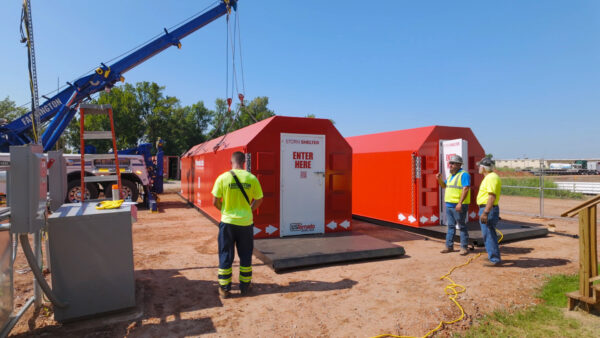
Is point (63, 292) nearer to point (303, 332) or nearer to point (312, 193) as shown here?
point (303, 332)

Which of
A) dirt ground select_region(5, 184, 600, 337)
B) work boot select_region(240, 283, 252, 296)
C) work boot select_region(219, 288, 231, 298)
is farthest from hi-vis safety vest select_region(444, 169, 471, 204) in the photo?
work boot select_region(219, 288, 231, 298)

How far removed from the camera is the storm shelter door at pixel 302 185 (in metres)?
6.99

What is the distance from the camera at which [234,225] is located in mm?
4273

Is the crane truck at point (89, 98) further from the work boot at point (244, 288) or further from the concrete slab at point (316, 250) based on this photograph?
the work boot at point (244, 288)

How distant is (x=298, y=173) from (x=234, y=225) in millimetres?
3019

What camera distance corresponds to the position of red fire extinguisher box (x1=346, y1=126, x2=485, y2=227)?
8.01 m

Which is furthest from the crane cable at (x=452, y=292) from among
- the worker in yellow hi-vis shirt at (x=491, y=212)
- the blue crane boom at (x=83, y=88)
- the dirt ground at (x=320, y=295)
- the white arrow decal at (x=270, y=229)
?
the blue crane boom at (x=83, y=88)

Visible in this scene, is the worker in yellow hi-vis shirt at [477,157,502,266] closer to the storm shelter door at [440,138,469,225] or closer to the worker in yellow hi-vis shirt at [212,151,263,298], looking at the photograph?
the storm shelter door at [440,138,469,225]

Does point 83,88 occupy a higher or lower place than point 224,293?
higher

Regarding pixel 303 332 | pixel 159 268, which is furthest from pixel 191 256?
pixel 303 332

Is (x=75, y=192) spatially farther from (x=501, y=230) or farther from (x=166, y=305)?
(x=501, y=230)

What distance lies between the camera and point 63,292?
3.46m

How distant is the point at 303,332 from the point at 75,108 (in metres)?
13.2

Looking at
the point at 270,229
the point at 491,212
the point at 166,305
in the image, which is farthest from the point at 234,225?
the point at 491,212
